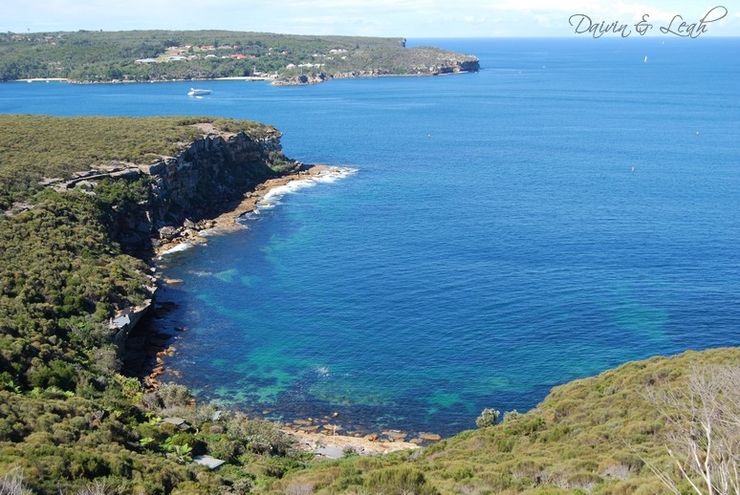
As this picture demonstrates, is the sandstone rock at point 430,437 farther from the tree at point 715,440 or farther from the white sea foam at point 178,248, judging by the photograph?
the white sea foam at point 178,248

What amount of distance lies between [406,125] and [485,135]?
20506 millimetres

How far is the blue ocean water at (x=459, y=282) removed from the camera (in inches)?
1866

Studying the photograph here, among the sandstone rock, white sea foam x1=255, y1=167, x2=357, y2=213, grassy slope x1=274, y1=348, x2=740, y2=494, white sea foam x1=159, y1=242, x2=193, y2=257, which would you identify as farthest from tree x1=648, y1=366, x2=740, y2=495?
white sea foam x1=255, y1=167, x2=357, y2=213

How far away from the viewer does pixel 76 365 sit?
42000mm

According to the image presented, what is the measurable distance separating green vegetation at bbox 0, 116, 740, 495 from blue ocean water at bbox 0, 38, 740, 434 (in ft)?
Result: 20.0

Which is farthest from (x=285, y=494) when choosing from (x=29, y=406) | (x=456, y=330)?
(x=456, y=330)

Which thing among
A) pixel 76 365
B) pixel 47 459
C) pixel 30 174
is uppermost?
pixel 30 174

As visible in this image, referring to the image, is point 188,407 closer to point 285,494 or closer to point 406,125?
point 285,494

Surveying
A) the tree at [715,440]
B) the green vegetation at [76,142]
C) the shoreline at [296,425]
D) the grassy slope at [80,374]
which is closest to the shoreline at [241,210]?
the shoreline at [296,425]

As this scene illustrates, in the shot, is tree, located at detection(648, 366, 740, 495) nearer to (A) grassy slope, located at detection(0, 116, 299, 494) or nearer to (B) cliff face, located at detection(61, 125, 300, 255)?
(A) grassy slope, located at detection(0, 116, 299, 494)

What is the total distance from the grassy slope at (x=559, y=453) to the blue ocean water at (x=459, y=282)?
26.1ft

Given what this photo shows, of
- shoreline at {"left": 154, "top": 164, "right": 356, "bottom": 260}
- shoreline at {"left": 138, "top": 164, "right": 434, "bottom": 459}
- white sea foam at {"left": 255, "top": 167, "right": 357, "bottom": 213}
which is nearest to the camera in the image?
shoreline at {"left": 138, "top": 164, "right": 434, "bottom": 459}

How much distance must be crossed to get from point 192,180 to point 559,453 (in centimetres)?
6810

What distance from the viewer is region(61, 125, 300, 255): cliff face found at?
73938 millimetres
